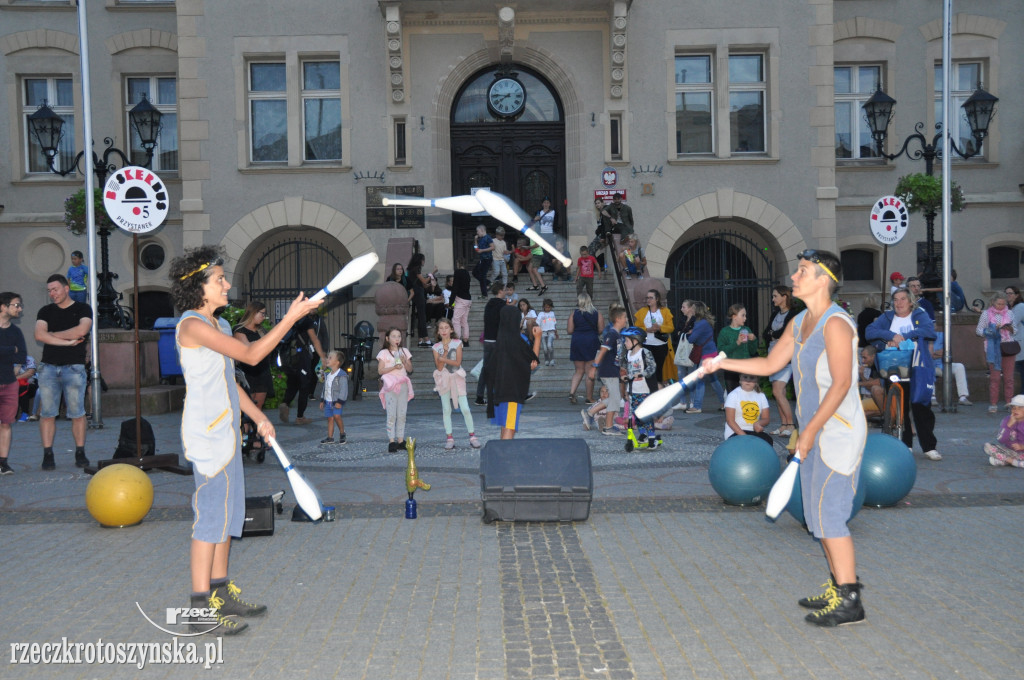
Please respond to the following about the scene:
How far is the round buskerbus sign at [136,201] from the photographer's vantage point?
11320 millimetres

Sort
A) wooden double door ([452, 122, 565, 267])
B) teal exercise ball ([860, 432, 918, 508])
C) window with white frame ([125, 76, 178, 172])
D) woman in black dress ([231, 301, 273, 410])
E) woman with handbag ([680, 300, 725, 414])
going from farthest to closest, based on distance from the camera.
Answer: window with white frame ([125, 76, 178, 172]), wooden double door ([452, 122, 565, 267]), woman with handbag ([680, 300, 725, 414]), woman in black dress ([231, 301, 273, 410]), teal exercise ball ([860, 432, 918, 508])

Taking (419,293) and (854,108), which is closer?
(419,293)

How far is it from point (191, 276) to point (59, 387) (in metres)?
6.78

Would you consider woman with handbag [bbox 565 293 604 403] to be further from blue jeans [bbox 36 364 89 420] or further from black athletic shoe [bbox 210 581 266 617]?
black athletic shoe [bbox 210 581 266 617]

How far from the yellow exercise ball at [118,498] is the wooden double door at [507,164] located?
56.8 ft

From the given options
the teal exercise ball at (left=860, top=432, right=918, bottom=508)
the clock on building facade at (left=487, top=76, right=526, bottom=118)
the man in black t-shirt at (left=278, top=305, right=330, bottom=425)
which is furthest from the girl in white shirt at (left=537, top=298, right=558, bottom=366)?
the teal exercise ball at (left=860, top=432, right=918, bottom=508)

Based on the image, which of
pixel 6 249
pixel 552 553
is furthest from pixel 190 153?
pixel 552 553

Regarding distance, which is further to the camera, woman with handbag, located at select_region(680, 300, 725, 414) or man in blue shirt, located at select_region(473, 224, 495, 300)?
man in blue shirt, located at select_region(473, 224, 495, 300)

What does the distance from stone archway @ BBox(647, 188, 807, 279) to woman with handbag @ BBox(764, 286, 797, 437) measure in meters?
9.02

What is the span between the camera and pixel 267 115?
80.0 feet

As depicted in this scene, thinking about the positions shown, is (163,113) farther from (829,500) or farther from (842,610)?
(842,610)

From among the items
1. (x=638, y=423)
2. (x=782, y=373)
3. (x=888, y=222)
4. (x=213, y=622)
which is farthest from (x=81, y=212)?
(x=213, y=622)

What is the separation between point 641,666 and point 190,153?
69.6ft

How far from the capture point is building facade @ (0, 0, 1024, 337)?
23.8 m
